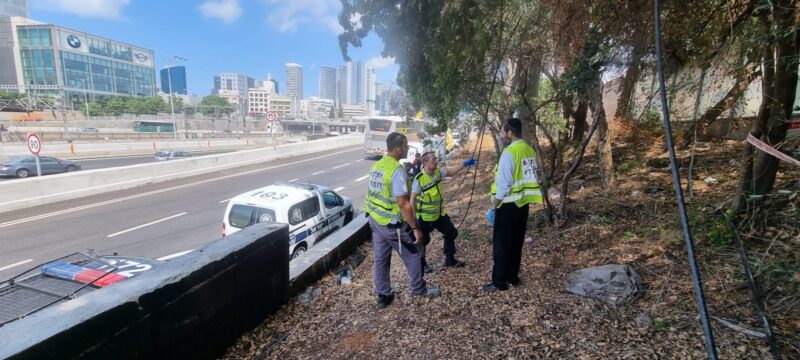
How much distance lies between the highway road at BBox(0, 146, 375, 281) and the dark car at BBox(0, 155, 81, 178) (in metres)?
9.26

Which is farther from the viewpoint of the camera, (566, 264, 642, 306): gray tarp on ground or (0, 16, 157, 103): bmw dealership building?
(0, 16, 157, 103): bmw dealership building

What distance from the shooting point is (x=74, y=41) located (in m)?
80.5

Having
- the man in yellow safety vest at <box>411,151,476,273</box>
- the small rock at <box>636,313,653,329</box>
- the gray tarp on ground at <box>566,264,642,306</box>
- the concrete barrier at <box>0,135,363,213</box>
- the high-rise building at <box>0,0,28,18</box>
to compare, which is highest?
Result: the high-rise building at <box>0,0,28,18</box>

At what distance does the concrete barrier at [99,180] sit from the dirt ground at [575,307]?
43.9 feet

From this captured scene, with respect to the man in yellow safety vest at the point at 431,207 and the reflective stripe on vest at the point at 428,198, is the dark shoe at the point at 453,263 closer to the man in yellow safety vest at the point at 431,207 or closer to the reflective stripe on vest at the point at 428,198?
the man in yellow safety vest at the point at 431,207

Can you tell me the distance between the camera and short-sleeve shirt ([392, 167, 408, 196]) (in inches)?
133

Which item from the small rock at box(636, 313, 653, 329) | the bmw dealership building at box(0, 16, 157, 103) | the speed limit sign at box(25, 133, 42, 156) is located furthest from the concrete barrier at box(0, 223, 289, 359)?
the bmw dealership building at box(0, 16, 157, 103)

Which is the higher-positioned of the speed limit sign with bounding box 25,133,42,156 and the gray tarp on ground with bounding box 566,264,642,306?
the speed limit sign with bounding box 25,133,42,156

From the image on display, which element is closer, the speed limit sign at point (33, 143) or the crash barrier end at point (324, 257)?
the crash barrier end at point (324, 257)

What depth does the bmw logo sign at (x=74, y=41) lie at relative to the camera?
79.7m

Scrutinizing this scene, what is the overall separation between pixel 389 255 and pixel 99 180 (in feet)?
50.7

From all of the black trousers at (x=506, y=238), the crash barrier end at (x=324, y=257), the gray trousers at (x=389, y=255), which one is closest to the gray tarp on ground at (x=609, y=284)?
the black trousers at (x=506, y=238)

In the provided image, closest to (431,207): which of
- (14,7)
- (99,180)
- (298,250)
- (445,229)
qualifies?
(445,229)

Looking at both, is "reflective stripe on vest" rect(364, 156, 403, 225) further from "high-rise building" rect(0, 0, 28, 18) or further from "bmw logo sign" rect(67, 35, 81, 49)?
"high-rise building" rect(0, 0, 28, 18)
